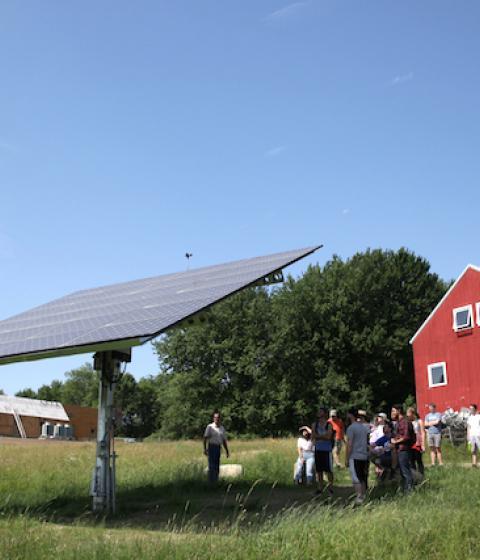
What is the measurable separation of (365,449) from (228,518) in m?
3.09

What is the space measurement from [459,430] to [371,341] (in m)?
22.0

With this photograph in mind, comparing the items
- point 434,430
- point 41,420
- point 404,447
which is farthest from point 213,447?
point 41,420

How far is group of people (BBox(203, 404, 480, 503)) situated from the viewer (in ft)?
38.7

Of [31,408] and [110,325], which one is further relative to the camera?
[31,408]

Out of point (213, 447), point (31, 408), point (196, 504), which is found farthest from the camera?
point (31, 408)

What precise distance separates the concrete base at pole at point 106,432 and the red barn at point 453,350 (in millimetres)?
21391

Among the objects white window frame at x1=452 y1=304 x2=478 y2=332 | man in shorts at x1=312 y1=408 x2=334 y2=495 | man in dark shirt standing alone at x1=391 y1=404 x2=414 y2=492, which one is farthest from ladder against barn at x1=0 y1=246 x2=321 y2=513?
white window frame at x1=452 y1=304 x2=478 y2=332

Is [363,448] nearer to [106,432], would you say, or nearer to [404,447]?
[404,447]

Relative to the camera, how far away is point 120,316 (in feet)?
35.8

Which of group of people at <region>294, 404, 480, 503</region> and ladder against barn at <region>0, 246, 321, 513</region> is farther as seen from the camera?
group of people at <region>294, 404, 480, 503</region>

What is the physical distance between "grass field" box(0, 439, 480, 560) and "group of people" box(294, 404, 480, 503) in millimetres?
406

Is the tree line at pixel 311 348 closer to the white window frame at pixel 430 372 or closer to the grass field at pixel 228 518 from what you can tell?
the white window frame at pixel 430 372

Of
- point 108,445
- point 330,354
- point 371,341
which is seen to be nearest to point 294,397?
point 330,354

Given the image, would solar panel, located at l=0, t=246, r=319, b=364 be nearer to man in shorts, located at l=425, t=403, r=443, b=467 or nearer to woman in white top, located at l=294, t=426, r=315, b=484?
woman in white top, located at l=294, t=426, r=315, b=484
